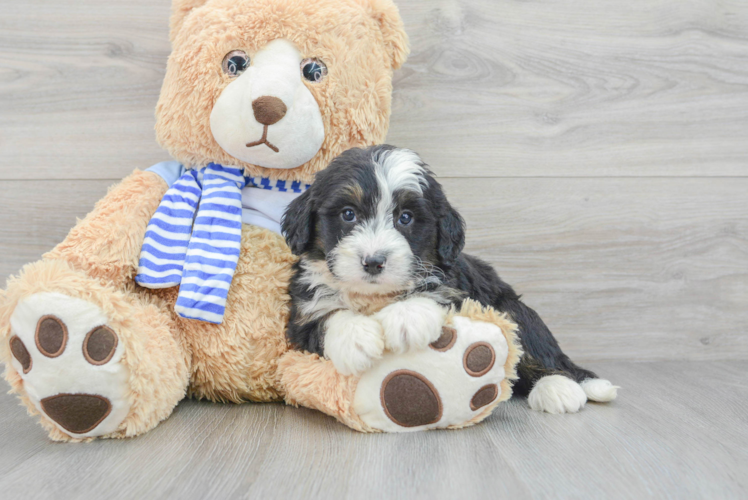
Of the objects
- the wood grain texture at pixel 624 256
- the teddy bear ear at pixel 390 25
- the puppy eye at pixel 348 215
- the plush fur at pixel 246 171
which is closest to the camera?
the puppy eye at pixel 348 215

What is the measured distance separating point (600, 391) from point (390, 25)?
136cm

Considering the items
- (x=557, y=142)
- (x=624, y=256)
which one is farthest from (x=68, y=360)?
(x=624, y=256)

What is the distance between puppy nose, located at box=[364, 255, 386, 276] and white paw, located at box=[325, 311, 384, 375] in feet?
0.46

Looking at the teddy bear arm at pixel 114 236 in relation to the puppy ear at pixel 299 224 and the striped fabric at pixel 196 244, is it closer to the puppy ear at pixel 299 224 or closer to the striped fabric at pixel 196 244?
the striped fabric at pixel 196 244

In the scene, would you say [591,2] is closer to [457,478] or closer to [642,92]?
[642,92]

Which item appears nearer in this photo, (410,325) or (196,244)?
(410,325)

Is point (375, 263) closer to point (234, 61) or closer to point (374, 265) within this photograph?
point (374, 265)

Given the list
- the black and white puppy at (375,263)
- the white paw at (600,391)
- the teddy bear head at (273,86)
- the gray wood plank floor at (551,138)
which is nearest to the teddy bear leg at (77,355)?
the black and white puppy at (375,263)

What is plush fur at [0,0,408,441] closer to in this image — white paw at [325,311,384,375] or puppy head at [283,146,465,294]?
white paw at [325,311,384,375]

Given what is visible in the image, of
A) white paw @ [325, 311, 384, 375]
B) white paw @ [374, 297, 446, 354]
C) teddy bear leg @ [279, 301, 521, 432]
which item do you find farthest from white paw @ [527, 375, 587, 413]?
white paw @ [325, 311, 384, 375]

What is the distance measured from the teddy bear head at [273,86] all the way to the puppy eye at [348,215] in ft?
1.05

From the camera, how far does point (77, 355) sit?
4.66 feet

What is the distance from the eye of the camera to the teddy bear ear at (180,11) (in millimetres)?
1972

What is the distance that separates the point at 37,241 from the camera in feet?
7.93
